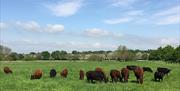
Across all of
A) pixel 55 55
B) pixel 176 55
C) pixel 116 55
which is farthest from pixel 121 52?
pixel 176 55

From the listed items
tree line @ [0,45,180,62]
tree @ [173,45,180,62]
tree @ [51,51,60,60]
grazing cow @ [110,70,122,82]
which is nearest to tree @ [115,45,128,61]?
tree line @ [0,45,180,62]

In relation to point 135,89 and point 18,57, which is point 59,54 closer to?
point 18,57

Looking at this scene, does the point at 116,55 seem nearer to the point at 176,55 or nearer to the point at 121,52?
the point at 121,52

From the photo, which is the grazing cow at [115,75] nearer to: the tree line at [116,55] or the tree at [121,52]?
the tree line at [116,55]

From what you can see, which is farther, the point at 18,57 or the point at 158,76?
the point at 18,57

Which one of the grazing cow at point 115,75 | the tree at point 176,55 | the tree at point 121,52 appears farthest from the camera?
the tree at point 121,52

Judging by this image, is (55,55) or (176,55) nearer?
(176,55)

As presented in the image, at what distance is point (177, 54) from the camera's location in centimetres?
10738

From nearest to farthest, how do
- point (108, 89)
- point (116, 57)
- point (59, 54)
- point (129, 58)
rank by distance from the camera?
point (108, 89), point (129, 58), point (116, 57), point (59, 54)

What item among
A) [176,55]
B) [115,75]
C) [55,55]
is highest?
[55,55]

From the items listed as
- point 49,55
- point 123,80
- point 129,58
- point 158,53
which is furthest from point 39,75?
point 49,55

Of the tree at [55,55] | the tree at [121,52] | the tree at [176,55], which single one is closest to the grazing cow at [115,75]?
the tree at [176,55]

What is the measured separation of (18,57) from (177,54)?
68249 mm

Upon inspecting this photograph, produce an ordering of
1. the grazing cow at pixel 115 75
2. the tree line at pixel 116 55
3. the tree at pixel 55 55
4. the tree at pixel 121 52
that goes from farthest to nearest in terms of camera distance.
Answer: the tree at pixel 55 55 < the tree at pixel 121 52 < the tree line at pixel 116 55 < the grazing cow at pixel 115 75
